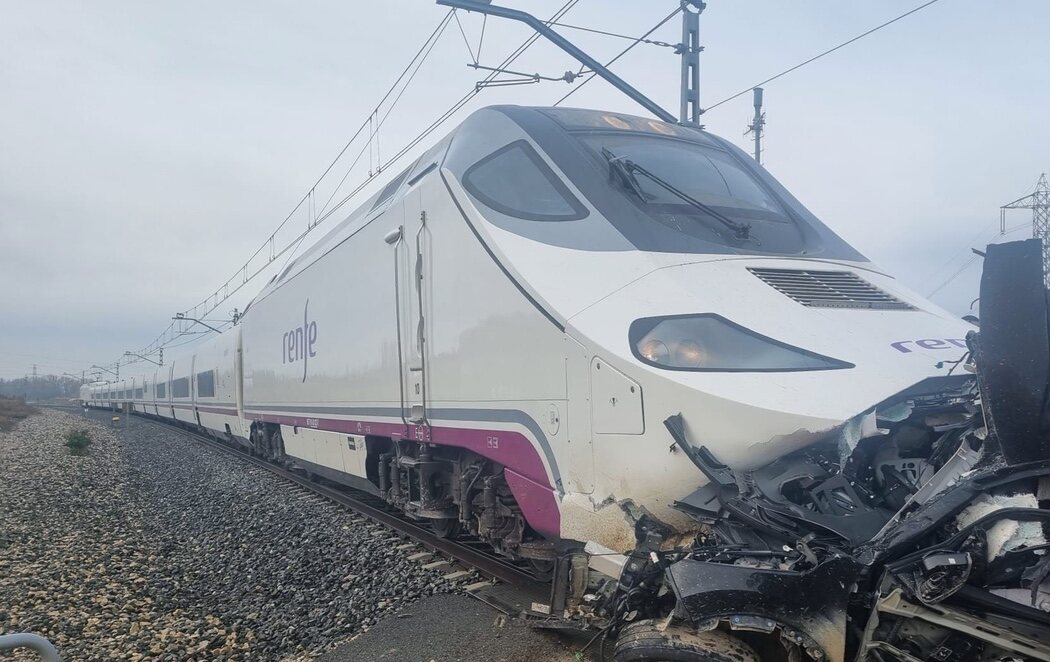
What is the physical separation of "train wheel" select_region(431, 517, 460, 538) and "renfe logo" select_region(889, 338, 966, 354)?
4.32 m

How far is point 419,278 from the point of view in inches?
231

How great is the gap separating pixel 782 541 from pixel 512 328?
2126mm

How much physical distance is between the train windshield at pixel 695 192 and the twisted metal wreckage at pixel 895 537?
1487 millimetres

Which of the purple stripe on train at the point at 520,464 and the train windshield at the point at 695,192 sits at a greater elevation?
the train windshield at the point at 695,192

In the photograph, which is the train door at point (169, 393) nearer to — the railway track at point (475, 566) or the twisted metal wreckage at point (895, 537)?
the railway track at point (475, 566)

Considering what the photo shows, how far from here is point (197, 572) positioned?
24.0 ft

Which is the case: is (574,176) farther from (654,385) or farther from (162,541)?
(162,541)

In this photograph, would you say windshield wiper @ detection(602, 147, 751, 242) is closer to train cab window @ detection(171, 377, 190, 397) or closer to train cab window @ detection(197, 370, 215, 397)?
train cab window @ detection(197, 370, 215, 397)

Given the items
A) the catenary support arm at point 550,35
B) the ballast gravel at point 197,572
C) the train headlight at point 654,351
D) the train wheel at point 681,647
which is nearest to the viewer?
the train wheel at point 681,647

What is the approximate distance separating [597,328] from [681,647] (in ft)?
5.01

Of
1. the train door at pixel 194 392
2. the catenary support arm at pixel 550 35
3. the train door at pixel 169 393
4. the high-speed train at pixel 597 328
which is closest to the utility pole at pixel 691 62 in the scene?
the catenary support arm at pixel 550 35

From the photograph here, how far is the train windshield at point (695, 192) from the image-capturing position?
4.37m

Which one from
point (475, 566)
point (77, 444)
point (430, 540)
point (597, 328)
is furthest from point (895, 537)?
point (77, 444)

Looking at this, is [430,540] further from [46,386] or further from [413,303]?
[46,386]
